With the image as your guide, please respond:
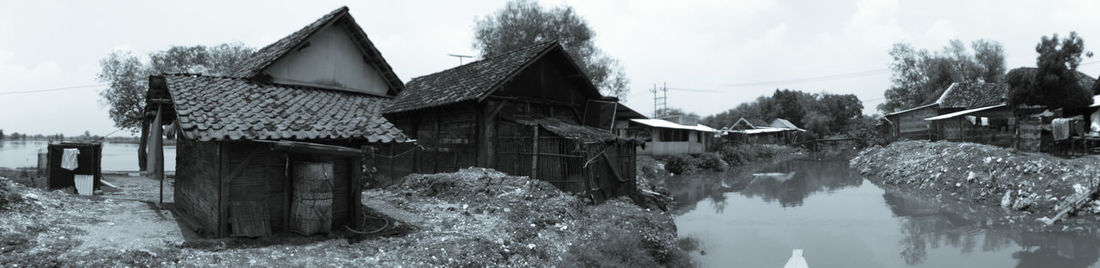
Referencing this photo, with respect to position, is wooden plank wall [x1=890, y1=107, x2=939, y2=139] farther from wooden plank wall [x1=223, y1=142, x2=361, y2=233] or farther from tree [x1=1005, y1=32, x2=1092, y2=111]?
wooden plank wall [x1=223, y1=142, x2=361, y2=233]

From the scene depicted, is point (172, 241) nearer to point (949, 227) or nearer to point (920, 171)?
point (949, 227)

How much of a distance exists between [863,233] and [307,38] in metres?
14.9

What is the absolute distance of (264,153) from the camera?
762 centimetres

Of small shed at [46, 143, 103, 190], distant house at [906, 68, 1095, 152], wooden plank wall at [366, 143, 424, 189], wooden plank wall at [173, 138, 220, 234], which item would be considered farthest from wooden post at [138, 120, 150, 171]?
distant house at [906, 68, 1095, 152]

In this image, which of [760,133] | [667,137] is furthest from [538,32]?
[760,133]

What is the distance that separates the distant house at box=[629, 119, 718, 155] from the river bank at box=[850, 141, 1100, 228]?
1130 cm

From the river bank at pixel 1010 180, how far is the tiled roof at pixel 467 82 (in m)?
12.9

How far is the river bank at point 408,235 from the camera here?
6508mm

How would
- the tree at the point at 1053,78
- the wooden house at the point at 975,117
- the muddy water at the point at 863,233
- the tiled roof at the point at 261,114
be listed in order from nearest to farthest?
1. the tiled roof at the point at 261,114
2. the muddy water at the point at 863,233
3. the tree at the point at 1053,78
4. the wooden house at the point at 975,117

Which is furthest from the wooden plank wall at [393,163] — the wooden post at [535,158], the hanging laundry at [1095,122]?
the hanging laundry at [1095,122]

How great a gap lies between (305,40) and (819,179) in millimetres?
23079

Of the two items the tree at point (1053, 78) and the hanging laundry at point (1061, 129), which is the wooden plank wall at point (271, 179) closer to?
the hanging laundry at point (1061, 129)

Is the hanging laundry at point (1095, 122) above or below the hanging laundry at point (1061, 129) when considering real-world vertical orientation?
above

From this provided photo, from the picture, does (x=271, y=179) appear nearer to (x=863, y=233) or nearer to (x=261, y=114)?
(x=261, y=114)
